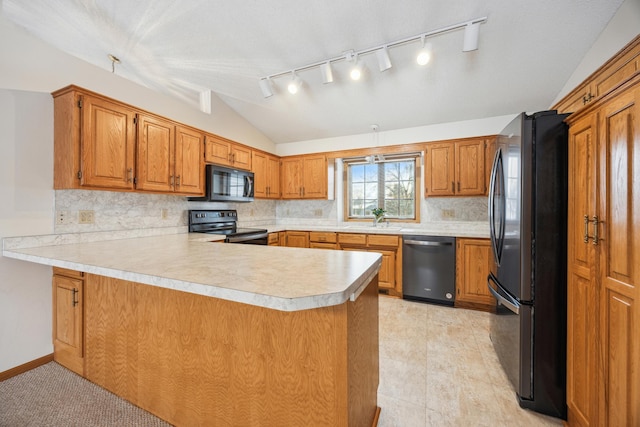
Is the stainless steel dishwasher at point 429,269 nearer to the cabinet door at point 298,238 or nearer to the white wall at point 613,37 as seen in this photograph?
the cabinet door at point 298,238

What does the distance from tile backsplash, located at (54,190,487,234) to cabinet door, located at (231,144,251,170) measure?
64 cm

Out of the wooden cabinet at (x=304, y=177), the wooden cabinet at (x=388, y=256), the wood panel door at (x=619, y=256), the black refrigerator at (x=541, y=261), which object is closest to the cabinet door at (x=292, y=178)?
the wooden cabinet at (x=304, y=177)

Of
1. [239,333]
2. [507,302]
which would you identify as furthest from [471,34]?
[239,333]

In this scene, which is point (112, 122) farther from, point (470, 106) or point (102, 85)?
point (470, 106)

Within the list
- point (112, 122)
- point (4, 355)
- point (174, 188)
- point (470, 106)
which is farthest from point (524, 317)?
point (4, 355)

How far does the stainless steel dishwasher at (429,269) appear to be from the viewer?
→ 3.12m

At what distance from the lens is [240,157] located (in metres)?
3.66

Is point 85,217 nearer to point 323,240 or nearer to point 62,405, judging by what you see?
point 62,405

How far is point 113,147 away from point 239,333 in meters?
2.05

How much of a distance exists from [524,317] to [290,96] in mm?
3416

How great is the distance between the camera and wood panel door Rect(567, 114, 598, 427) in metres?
1.20

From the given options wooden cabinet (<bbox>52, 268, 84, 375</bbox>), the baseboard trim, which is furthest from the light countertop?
the baseboard trim

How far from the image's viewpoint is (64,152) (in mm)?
1977

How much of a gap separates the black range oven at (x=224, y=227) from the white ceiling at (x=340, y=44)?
4.90 ft
